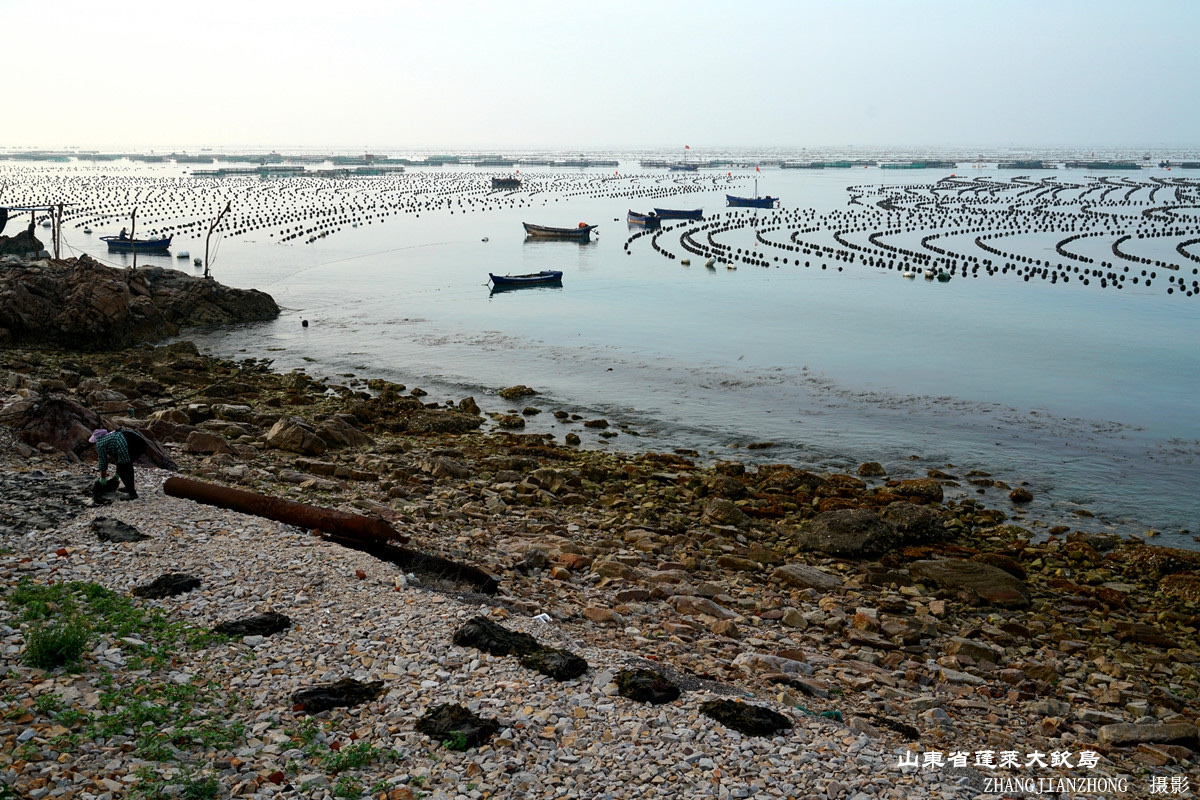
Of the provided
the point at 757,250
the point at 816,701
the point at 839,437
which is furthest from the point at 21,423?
the point at 757,250

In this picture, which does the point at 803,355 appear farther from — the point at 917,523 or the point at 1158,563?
the point at 1158,563

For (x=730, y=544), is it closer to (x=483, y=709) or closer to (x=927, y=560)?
(x=927, y=560)

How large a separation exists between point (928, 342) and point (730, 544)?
25132 mm

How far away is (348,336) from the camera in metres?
39.8

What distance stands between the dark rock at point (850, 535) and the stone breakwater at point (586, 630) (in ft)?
0.25

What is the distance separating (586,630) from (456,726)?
3.76 meters

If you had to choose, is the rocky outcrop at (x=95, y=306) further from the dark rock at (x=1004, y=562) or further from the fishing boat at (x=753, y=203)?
the fishing boat at (x=753, y=203)

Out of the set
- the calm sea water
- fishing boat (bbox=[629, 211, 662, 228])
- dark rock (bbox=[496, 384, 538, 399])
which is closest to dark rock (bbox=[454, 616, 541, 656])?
the calm sea water

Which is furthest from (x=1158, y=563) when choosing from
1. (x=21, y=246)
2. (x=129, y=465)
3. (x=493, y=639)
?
(x=21, y=246)

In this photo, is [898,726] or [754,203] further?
[754,203]

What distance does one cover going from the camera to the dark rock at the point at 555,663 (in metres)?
10.1

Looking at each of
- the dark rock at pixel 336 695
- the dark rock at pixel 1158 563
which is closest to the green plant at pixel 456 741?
the dark rock at pixel 336 695

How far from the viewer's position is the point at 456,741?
8555 mm

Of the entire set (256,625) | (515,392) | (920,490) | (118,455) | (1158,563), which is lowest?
(1158,563)
